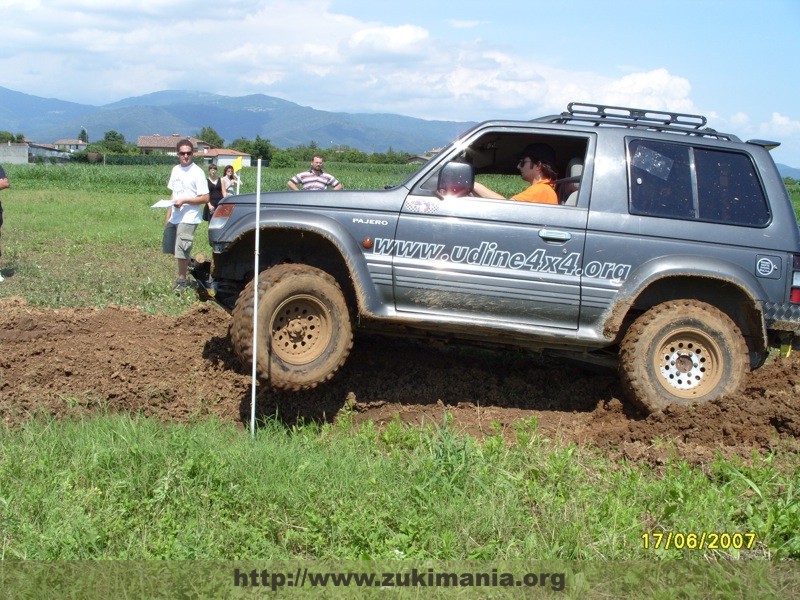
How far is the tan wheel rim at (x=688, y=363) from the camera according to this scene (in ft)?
19.6

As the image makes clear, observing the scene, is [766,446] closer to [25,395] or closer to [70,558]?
[70,558]

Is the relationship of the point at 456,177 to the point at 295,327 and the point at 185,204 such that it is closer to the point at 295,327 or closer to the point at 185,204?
the point at 295,327

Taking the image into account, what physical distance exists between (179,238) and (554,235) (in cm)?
621

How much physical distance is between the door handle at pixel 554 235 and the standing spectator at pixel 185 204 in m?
5.99

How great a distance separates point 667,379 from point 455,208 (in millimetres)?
2088

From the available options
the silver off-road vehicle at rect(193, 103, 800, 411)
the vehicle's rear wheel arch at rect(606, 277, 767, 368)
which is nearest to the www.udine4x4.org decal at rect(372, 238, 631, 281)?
the silver off-road vehicle at rect(193, 103, 800, 411)

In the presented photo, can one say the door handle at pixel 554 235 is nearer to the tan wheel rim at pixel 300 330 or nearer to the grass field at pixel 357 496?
the grass field at pixel 357 496

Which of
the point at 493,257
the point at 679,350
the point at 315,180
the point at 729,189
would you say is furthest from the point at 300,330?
the point at 315,180

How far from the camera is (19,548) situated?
400 cm

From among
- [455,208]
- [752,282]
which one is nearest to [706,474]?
[752,282]

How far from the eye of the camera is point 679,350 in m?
6.05

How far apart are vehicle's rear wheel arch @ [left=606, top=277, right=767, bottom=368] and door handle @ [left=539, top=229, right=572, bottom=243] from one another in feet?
2.44

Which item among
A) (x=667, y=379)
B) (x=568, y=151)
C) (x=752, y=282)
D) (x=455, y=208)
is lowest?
(x=667, y=379)
